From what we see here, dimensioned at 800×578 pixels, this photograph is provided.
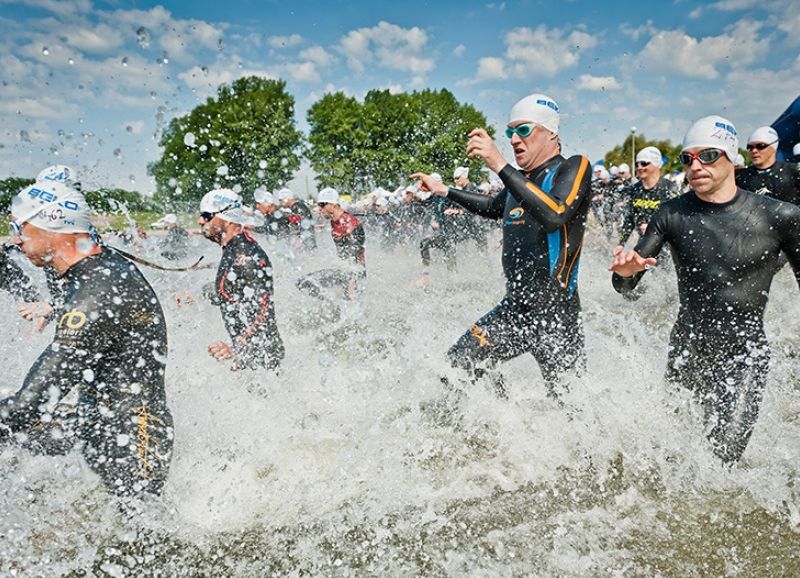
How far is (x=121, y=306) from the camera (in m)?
2.54

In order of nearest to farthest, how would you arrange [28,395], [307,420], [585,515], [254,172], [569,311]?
[28,395] → [585,515] → [569,311] → [307,420] → [254,172]

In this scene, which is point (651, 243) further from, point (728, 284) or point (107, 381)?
point (107, 381)

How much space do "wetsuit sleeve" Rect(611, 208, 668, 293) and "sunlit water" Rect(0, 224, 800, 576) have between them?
2.50ft

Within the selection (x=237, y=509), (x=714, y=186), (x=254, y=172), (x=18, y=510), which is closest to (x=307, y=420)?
(x=237, y=509)

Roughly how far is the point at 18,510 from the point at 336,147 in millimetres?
47405

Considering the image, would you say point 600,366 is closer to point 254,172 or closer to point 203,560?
point 203,560

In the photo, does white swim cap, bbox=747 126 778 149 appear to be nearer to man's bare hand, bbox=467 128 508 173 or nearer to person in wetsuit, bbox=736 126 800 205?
person in wetsuit, bbox=736 126 800 205

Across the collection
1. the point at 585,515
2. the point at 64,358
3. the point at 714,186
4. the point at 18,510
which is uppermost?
the point at 714,186

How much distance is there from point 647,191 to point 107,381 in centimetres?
728

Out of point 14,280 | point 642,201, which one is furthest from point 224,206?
point 642,201

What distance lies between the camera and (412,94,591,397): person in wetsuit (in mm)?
3094

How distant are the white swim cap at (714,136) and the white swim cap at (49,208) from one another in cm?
322

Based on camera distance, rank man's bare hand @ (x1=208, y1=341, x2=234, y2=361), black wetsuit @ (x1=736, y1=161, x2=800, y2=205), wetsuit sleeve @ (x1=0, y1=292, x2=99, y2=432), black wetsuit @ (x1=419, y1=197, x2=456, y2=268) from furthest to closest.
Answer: black wetsuit @ (x1=419, y1=197, x2=456, y2=268) < black wetsuit @ (x1=736, y1=161, x2=800, y2=205) < man's bare hand @ (x1=208, y1=341, x2=234, y2=361) < wetsuit sleeve @ (x1=0, y1=292, x2=99, y2=432)

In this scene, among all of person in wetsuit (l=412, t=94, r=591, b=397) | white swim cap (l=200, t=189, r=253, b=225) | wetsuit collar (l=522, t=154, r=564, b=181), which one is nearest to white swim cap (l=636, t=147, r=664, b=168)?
person in wetsuit (l=412, t=94, r=591, b=397)
